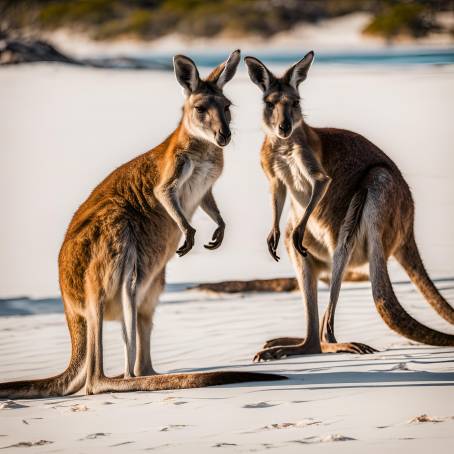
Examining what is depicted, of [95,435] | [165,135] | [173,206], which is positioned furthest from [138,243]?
[165,135]

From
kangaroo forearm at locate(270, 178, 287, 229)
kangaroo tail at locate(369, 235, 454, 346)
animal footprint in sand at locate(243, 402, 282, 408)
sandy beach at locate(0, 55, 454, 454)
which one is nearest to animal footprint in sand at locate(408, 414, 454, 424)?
sandy beach at locate(0, 55, 454, 454)

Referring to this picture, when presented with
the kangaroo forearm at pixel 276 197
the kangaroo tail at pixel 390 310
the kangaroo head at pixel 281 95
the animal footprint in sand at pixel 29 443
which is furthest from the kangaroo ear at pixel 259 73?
the animal footprint in sand at pixel 29 443

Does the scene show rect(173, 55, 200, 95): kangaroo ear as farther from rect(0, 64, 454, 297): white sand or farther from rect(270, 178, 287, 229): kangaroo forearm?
rect(0, 64, 454, 297): white sand

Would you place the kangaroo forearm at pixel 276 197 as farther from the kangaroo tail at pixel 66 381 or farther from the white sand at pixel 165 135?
the kangaroo tail at pixel 66 381

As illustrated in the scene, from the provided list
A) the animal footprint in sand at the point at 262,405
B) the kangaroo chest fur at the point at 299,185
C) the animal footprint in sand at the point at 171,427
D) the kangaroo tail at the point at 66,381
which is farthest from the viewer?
the kangaroo chest fur at the point at 299,185

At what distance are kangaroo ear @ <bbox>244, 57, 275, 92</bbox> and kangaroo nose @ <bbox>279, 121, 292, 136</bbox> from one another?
0.30 m

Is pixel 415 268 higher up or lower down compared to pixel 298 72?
lower down

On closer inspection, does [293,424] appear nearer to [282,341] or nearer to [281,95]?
[282,341]

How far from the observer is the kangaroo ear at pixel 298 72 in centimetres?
580

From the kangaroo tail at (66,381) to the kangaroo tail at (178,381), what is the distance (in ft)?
0.41

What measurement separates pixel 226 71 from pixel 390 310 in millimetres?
1347

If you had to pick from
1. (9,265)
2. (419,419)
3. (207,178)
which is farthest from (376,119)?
(419,419)

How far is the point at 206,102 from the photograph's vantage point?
5520 mm

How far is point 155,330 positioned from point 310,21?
1023 inches
